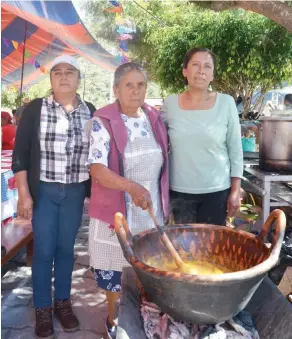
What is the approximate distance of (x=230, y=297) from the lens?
4.17 ft

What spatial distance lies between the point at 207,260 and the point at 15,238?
2041 millimetres

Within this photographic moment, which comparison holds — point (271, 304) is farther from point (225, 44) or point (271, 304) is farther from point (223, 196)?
point (225, 44)

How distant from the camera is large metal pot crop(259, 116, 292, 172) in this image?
3.03 metres

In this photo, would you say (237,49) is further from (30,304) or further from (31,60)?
(30,304)

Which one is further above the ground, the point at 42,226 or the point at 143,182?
the point at 143,182

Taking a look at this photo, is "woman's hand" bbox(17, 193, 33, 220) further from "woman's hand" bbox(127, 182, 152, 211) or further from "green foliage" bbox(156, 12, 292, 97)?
"green foliage" bbox(156, 12, 292, 97)

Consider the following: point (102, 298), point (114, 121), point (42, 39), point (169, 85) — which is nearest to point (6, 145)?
point (102, 298)

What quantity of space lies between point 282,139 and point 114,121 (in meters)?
1.58

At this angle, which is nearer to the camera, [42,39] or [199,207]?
[199,207]

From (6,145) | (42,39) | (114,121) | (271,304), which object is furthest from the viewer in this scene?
(42,39)

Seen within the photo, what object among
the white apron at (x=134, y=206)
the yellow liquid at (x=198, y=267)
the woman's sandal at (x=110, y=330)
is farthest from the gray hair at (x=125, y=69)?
the woman's sandal at (x=110, y=330)

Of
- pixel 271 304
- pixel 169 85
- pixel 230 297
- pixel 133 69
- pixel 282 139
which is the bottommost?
pixel 271 304

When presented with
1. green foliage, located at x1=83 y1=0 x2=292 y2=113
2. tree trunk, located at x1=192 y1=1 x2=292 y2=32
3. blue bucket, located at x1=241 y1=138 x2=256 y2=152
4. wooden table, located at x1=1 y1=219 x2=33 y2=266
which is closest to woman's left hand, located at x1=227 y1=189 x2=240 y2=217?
wooden table, located at x1=1 y1=219 x2=33 y2=266

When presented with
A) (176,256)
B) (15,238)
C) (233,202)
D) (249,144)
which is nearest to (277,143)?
(233,202)
